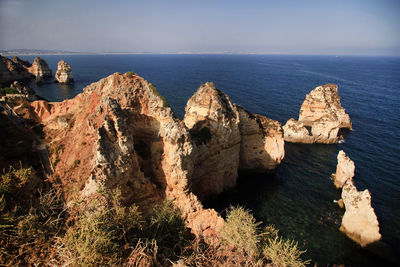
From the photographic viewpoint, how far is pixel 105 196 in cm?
1408

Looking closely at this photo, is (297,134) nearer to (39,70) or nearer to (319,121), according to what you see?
(319,121)

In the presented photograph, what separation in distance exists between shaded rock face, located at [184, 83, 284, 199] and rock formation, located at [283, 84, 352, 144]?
1901 centimetres

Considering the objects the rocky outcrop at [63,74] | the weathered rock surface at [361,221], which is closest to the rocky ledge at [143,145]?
the weathered rock surface at [361,221]

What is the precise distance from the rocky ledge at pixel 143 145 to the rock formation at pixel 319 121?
24825mm

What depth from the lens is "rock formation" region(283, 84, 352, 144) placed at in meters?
49.5

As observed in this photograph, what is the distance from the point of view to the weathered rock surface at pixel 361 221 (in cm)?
2334

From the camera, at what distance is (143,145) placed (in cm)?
2178

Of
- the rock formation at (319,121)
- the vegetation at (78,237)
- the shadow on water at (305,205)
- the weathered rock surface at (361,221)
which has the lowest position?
the shadow on water at (305,205)

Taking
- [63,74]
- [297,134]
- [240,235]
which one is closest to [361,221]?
[240,235]

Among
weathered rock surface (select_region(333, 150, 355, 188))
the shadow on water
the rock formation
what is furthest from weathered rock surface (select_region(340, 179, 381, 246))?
the rock formation

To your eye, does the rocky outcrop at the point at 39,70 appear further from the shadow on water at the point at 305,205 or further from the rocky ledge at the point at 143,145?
the shadow on water at the point at 305,205

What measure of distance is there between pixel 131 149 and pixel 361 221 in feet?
88.1

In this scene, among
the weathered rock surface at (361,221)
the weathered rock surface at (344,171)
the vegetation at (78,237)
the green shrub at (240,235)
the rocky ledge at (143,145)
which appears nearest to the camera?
the vegetation at (78,237)

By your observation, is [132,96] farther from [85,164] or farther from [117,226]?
[117,226]
